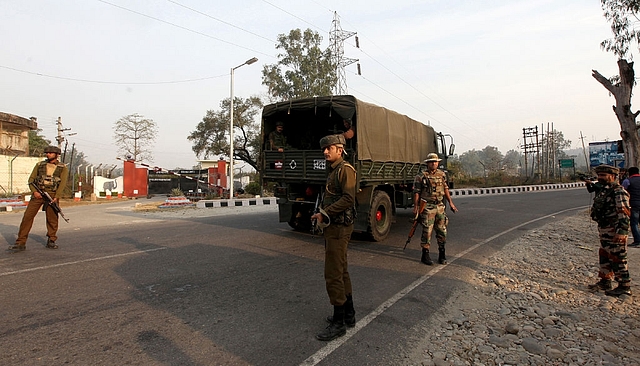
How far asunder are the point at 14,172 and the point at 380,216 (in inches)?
1090

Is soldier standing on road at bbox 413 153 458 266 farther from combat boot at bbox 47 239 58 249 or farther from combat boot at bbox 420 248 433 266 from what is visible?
combat boot at bbox 47 239 58 249

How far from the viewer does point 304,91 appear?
3016 cm

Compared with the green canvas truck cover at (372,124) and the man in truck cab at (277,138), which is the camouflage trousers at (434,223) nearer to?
the green canvas truck cover at (372,124)

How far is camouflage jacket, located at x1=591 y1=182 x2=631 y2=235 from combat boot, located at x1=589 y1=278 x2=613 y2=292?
26.4 inches

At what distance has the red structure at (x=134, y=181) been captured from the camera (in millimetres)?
25484

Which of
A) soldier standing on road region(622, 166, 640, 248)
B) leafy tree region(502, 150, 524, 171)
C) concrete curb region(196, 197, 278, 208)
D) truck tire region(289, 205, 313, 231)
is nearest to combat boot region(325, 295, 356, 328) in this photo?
truck tire region(289, 205, 313, 231)

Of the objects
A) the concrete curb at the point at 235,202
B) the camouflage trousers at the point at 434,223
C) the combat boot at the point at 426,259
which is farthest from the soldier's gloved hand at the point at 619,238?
the concrete curb at the point at 235,202

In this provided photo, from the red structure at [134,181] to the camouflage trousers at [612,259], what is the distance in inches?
1038

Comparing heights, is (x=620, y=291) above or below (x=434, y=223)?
below

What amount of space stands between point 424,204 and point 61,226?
9.68 meters

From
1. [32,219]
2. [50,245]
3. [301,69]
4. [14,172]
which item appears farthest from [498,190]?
[14,172]

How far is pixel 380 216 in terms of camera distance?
787cm

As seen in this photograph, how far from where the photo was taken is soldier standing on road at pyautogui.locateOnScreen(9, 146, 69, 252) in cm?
610

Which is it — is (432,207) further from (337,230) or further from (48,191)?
(48,191)
